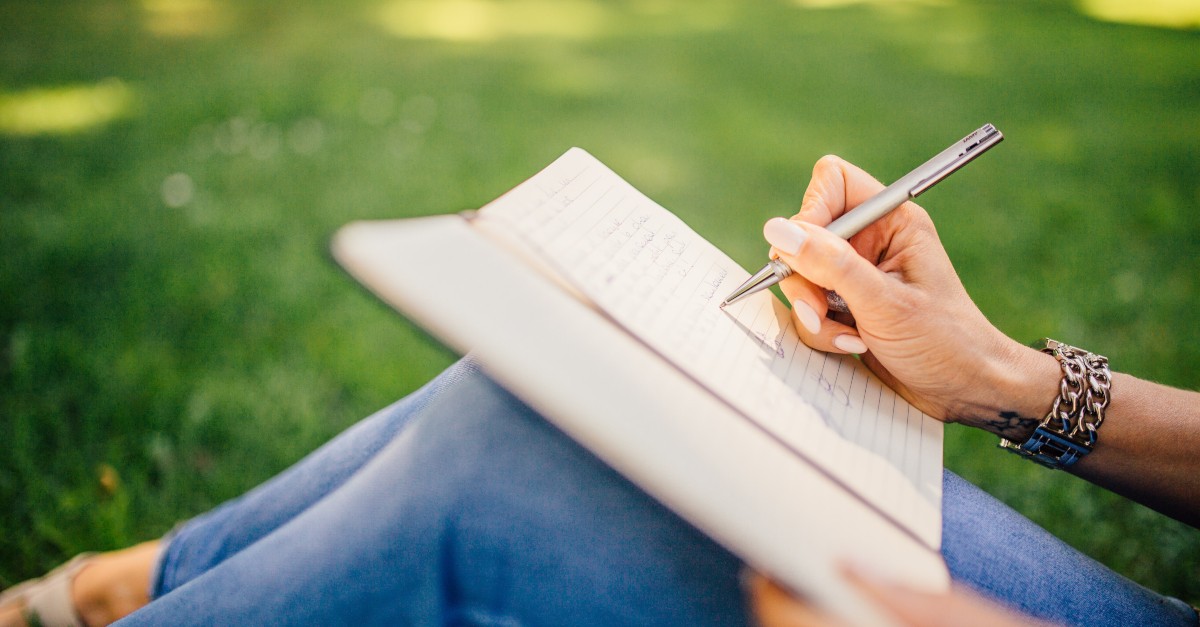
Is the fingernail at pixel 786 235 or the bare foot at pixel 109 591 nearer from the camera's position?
the fingernail at pixel 786 235

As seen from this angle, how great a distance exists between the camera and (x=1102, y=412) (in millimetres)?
901

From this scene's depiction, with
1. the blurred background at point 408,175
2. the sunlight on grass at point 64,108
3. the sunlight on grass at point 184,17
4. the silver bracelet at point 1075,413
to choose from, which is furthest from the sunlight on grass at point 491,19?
the silver bracelet at point 1075,413

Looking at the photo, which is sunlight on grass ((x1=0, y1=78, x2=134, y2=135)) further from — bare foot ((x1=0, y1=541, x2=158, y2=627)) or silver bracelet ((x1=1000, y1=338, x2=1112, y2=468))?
silver bracelet ((x1=1000, y1=338, x2=1112, y2=468))

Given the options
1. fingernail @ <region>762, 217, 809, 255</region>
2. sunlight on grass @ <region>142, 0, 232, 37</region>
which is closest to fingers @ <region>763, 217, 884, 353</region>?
fingernail @ <region>762, 217, 809, 255</region>

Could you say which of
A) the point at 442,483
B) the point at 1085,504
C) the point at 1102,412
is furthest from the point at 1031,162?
the point at 442,483

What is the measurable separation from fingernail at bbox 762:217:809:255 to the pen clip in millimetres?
190

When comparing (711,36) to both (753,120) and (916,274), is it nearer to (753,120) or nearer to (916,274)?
(753,120)

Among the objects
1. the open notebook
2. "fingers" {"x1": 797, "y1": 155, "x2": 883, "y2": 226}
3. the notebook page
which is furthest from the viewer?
"fingers" {"x1": 797, "y1": 155, "x2": 883, "y2": 226}

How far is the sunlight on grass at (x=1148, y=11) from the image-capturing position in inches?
218

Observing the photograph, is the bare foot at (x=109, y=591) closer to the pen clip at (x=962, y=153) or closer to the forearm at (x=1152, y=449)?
the pen clip at (x=962, y=153)

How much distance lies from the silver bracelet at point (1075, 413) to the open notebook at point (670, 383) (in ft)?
0.58

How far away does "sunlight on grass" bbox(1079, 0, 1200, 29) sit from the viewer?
554 cm

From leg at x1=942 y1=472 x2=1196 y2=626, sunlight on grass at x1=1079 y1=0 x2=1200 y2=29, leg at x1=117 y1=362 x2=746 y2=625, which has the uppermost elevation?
sunlight on grass at x1=1079 y1=0 x2=1200 y2=29

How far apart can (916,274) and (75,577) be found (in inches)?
55.8
